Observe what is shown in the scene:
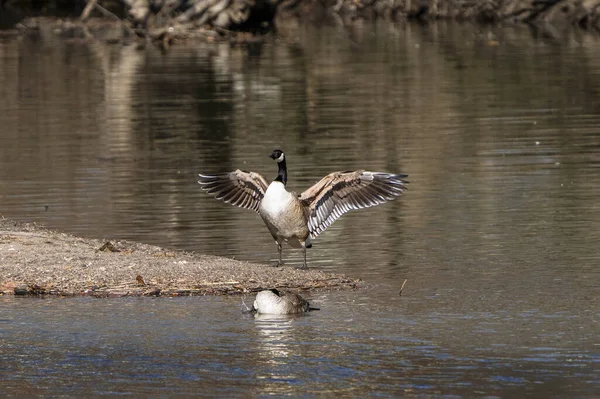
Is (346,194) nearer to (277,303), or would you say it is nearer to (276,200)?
(276,200)

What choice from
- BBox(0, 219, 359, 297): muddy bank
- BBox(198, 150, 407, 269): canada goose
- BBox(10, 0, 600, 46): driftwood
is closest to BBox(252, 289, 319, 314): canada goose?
BBox(0, 219, 359, 297): muddy bank

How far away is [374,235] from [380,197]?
1.53 m

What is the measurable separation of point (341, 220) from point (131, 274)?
193 inches

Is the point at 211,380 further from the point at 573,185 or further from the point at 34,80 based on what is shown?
the point at 34,80

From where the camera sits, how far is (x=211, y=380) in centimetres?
927

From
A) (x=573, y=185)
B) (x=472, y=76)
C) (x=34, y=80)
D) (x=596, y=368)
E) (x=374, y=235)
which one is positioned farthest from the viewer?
(x=34, y=80)

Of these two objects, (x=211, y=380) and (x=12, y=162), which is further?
(x=12, y=162)

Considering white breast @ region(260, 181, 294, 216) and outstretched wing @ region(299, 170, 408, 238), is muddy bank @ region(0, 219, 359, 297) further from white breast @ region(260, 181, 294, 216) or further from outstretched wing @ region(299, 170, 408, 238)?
outstretched wing @ region(299, 170, 408, 238)

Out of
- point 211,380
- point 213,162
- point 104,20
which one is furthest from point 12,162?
point 104,20

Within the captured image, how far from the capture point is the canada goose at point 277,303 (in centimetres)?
1114

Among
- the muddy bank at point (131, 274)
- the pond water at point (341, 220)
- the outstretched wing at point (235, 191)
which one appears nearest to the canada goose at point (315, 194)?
the outstretched wing at point (235, 191)

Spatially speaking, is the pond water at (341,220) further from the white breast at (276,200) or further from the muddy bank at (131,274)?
the white breast at (276,200)

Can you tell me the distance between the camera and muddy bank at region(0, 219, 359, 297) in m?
12.3

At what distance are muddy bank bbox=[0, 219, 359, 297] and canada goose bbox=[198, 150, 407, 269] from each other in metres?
0.74
